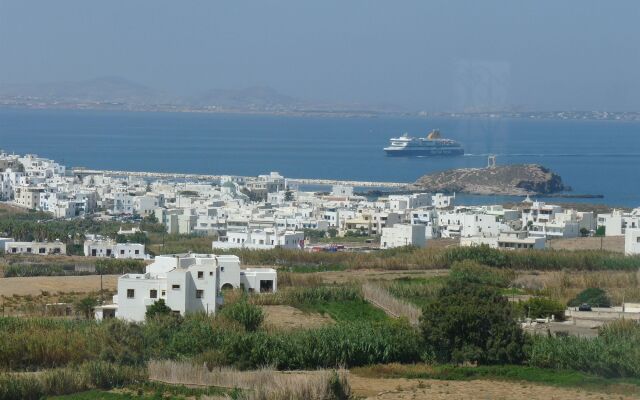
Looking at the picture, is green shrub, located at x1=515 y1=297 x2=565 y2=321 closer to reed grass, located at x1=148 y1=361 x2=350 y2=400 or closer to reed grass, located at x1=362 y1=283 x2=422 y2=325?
reed grass, located at x1=362 y1=283 x2=422 y2=325

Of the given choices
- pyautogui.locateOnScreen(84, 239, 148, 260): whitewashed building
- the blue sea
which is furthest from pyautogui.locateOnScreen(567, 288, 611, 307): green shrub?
the blue sea

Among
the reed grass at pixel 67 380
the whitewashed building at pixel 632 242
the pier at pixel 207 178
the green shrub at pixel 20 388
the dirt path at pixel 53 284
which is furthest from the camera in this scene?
the pier at pixel 207 178

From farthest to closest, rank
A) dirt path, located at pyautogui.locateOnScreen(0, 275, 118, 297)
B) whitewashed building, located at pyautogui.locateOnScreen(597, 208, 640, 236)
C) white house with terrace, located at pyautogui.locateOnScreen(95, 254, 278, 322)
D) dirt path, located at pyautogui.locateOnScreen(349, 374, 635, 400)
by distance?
1. whitewashed building, located at pyautogui.locateOnScreen(597, 208, 640, 236)
2. dirt path, located at pyautogui.locateOnScreen(0, 275, 118, 297)
3. white house with terrace, located at pyautogui.locateOnScreen(95, 254, 278, 322)
4. dirt path, located at pyautogui.locateOnScreen(349, 374, 635, 400)

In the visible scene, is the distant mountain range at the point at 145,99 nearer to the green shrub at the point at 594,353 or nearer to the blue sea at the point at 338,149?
the blue sea at the point at 338,149

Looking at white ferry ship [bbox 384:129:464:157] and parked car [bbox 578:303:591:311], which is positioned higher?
white ferry ship [bbox 384:129:464:157]

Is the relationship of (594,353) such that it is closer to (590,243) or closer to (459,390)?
(459,390)

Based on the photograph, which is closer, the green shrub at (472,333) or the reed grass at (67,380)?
the reed grass at (67,380)

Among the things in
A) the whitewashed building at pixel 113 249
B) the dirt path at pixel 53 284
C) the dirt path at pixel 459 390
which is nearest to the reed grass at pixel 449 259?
the whitewashed building at pixel 113 249
